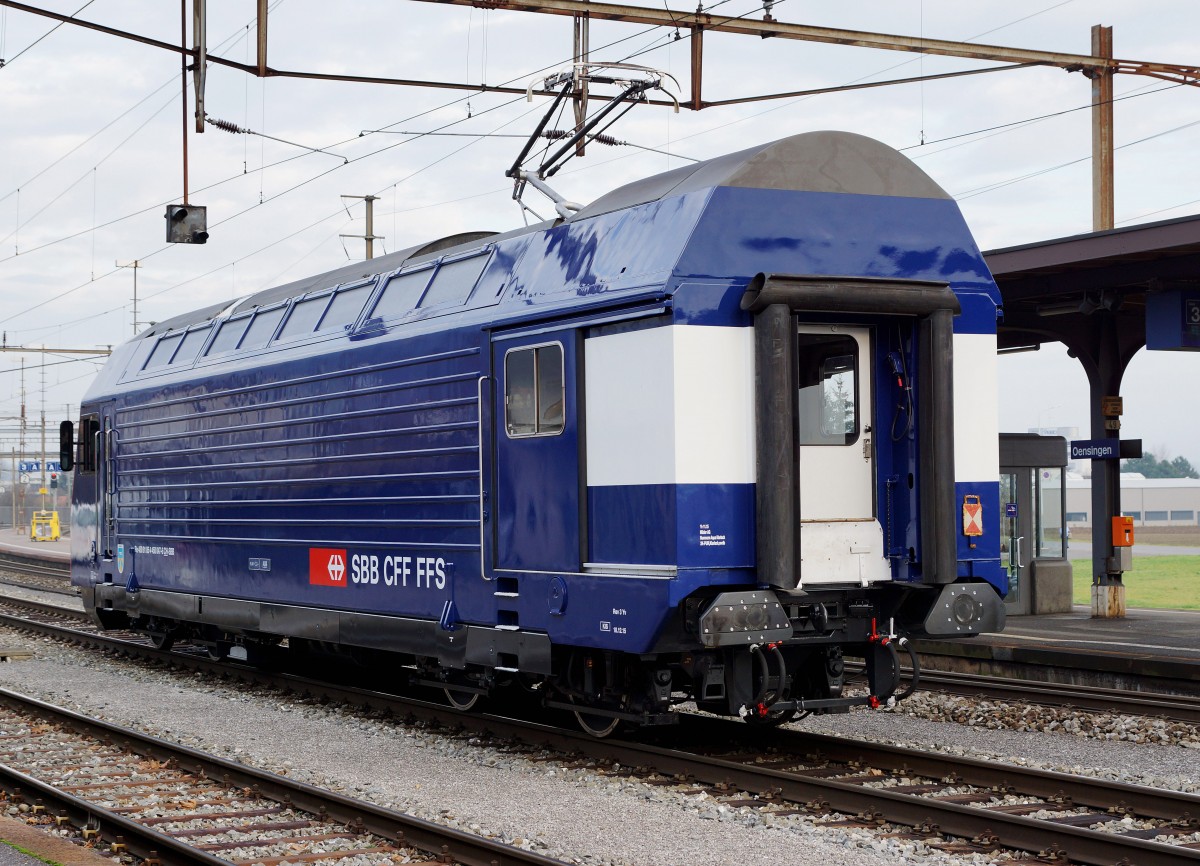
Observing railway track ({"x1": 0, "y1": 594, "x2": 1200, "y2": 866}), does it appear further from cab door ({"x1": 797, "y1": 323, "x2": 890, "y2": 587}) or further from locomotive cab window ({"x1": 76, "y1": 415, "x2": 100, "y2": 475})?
locomotive cab window ({"x1": 76, "y1": 415, "x2": 100, "y2": 475})

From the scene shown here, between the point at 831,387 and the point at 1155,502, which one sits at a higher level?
the point at 831,387

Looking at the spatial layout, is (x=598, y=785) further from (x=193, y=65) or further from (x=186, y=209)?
(x=186, y=209)

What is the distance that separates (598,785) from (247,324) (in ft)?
24.0

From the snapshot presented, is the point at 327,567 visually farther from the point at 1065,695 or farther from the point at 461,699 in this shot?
the point at 1065,695

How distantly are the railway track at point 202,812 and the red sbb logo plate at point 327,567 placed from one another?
2.09 metres

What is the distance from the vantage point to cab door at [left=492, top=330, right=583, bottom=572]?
9.10 metres

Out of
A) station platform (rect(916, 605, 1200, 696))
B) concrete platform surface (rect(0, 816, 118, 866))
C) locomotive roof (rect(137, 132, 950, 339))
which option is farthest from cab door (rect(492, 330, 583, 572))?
station platform (rect(916, 605, 1200, 696))

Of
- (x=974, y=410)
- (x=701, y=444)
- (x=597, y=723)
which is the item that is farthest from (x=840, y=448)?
(x=597, y=723)

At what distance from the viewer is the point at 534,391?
31.1ft

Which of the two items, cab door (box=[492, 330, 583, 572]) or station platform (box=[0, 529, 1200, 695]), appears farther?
station platform (box=[0, 529, 1200, 695])

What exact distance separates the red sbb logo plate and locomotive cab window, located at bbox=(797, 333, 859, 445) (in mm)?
4530

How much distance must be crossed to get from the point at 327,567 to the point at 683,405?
4.80m

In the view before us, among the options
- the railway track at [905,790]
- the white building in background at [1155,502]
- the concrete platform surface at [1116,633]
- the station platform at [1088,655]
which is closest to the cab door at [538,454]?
the railway track at [905,790]

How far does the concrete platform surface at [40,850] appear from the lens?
6.75 metres
